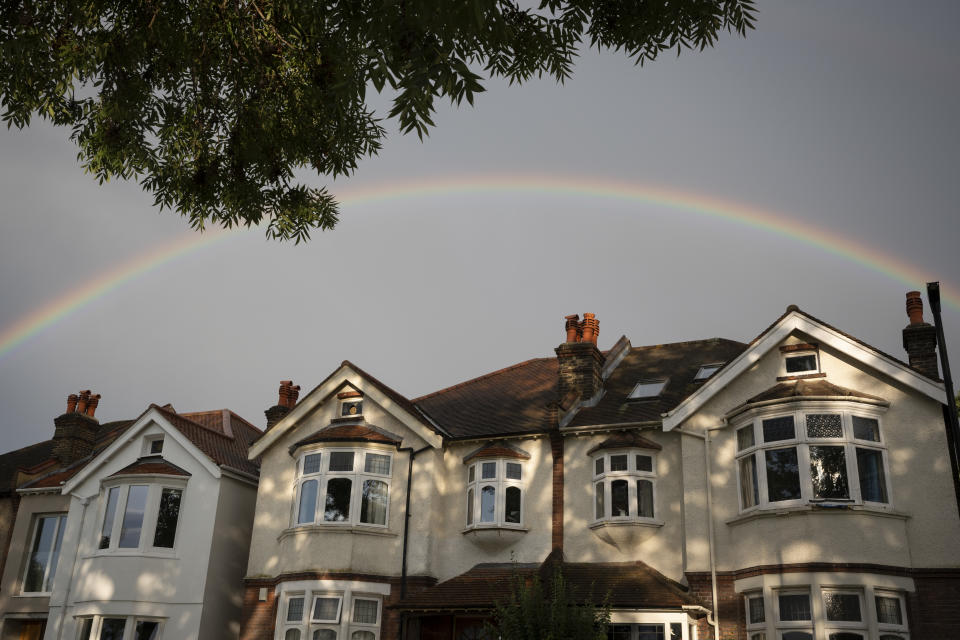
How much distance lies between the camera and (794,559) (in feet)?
63.1

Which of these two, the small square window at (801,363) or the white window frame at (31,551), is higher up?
the small square window at (801,363)

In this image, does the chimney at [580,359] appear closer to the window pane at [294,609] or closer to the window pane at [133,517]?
the window pane at [294,609]

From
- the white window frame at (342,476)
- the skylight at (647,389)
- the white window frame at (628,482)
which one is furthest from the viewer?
the skylight at (647,389)

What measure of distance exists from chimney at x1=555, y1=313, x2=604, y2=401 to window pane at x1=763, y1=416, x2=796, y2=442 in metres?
6.17

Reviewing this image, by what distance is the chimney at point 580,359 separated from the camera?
2594cm

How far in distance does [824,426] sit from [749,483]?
7.32 ft

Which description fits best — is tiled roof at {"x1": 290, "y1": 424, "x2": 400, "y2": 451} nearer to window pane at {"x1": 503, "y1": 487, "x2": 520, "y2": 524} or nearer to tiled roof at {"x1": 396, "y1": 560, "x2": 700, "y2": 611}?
window pane at {"x1": 503, "y1": 487, "x2": 520, "y2": 524}

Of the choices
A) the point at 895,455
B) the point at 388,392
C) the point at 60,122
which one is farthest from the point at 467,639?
the point at 60,122

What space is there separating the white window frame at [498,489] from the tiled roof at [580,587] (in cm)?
116

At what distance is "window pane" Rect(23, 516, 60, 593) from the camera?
28922mm

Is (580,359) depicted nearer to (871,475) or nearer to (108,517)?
(871,475)

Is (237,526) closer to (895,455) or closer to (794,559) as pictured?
(794,559)

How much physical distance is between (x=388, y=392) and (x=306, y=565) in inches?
212

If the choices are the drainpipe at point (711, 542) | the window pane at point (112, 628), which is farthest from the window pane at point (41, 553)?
the drainpipe at point (711, 542)
